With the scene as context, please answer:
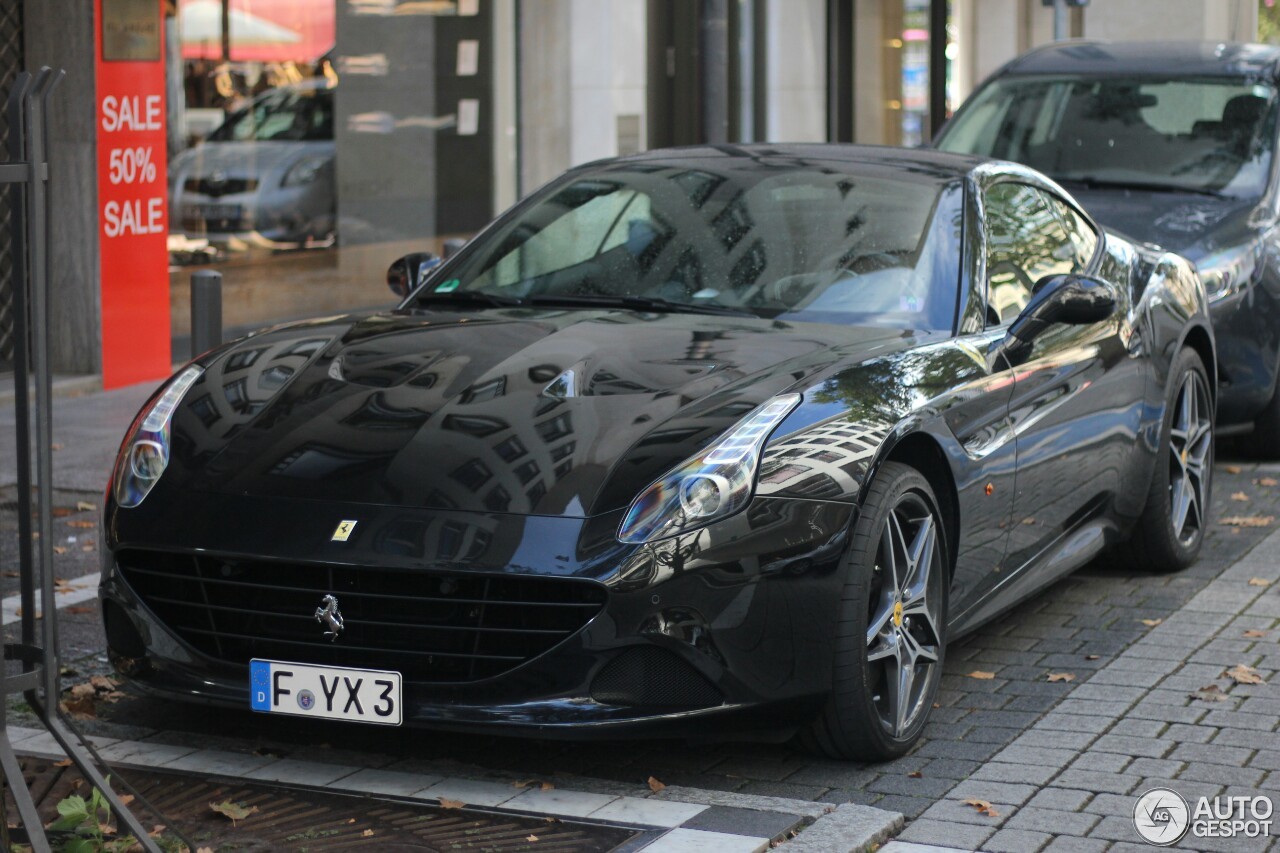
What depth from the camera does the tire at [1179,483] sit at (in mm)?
6922

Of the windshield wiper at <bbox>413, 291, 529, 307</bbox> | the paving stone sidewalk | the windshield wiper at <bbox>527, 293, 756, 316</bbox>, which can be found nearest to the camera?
the paving stone sidewalk

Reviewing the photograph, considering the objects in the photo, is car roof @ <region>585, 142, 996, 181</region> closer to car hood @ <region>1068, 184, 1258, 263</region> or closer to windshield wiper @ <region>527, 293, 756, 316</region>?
windshield wiper @ <region>527, 293, 756, 316</region>

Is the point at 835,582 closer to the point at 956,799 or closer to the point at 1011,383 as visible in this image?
the point at 956,799

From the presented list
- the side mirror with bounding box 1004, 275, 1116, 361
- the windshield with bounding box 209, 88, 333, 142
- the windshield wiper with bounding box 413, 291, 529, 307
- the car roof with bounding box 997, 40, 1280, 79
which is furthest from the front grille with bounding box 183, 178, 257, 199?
the side mirror with bounding box 1004, 275, 1116, 361

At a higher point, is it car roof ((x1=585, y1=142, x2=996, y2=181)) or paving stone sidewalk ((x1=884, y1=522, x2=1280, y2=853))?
car roof ((x1=585, y1=142, x2=996, y2=181))

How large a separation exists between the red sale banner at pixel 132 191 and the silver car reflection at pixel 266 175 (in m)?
0.77

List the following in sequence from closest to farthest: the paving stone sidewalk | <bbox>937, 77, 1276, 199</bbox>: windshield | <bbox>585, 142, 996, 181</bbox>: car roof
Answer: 1. the paving stone sidewalk
2. <bbox>585, 142, 996, 181</bbox>: car roof
3. <bbox>937, 77, 1276, 199</bbox>: windshield

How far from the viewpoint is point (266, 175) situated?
44.6 feet

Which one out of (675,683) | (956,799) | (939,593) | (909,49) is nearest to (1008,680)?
(939,593)

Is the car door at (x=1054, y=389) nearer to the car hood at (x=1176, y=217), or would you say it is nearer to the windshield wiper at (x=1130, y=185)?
the car hood at (x=1176, y=217)

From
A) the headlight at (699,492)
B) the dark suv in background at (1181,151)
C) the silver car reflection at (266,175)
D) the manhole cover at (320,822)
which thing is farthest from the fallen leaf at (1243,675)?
the silver car reflection at (266,175)

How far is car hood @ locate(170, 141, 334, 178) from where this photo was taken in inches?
498

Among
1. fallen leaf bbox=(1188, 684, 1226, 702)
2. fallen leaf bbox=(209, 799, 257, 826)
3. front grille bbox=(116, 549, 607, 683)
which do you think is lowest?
fallen leaf bbox=(1188, 684, 1226, 702)

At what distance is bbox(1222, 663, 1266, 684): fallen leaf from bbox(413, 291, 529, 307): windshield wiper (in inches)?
90.5
